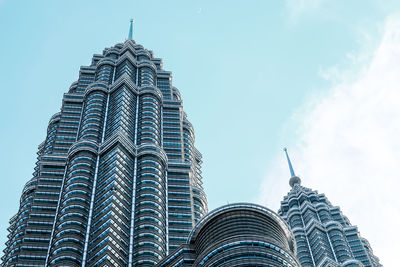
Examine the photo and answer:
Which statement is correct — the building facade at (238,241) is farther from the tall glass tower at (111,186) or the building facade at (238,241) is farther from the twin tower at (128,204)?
the tall glass tower at (111,186)

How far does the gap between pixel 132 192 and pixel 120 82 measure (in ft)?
197

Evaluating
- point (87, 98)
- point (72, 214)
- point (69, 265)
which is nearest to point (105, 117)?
point (87, 98)

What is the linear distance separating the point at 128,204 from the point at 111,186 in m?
6.86

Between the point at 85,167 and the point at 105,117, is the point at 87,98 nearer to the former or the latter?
the point at 105,117

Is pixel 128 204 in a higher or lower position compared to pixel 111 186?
lower

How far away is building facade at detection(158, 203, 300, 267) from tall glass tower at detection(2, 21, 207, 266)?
18.3m

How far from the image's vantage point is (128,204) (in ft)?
465

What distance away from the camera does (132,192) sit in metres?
147

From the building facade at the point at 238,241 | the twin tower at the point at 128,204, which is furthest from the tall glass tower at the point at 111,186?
the building facade at the point at 238,241

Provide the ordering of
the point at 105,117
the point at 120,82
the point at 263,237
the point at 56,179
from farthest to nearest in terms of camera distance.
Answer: the point at 120,82 < the point at 105,117 < the point at 56,179 < the point at 263,237

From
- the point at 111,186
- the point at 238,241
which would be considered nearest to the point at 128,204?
the point at 111,186

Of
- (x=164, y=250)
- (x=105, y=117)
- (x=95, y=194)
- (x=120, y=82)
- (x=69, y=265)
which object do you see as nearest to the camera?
(x=69, y=265)

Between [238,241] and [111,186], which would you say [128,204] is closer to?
[111,186]

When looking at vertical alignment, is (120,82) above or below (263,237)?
above
